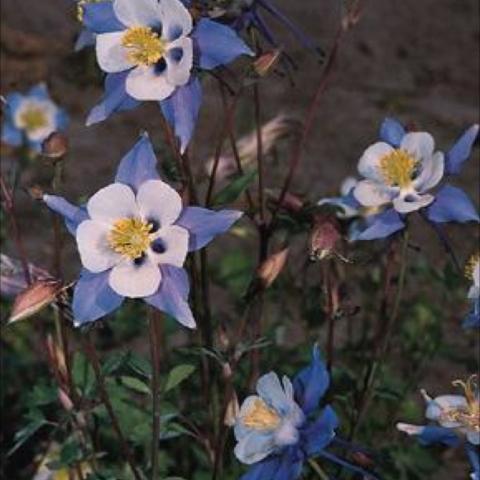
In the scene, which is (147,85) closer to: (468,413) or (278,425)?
(278,425)

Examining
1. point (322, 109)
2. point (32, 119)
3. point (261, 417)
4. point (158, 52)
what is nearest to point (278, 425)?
point (261, 417)

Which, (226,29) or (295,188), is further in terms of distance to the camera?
(295,188)

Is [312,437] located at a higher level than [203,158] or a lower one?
higher

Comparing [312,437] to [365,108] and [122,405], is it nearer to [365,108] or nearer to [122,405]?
[122,405]

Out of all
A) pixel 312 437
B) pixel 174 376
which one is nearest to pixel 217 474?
pixel 174 376

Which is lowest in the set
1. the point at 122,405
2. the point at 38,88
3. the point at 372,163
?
the point at 38,88

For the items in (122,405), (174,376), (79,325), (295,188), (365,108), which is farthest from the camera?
(365,108)

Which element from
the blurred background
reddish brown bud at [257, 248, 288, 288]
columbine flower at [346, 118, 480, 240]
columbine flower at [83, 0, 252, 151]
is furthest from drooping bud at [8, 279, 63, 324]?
the blurred background
